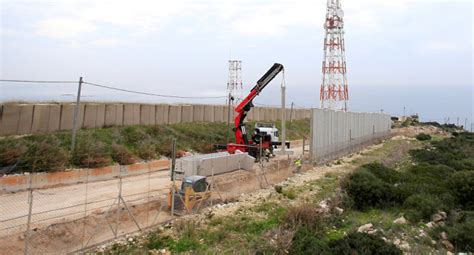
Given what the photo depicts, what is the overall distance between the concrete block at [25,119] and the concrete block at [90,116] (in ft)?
12.5

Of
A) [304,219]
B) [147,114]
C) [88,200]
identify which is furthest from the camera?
[147,114]

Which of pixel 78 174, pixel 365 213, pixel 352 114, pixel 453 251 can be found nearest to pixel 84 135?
pixel 78 174

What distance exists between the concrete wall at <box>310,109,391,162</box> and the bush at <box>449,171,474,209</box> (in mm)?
8482

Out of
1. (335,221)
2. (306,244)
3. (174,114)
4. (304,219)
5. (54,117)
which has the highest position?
(174,114)

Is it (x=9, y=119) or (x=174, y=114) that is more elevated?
(x=174, y=114)

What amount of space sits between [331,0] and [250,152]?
3047 centimetres

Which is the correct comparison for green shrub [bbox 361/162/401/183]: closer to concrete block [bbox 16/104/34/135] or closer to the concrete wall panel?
the concrete wall panel

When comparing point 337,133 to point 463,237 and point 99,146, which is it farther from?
point 463,237

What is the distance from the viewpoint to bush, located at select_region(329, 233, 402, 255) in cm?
890

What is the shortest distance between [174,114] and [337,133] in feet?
42.5

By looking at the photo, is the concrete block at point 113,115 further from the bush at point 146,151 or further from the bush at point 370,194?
the bush at point 370,194

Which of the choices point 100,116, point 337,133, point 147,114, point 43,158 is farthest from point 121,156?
point 337,133

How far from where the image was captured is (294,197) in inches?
603

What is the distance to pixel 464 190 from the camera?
52.4ft
